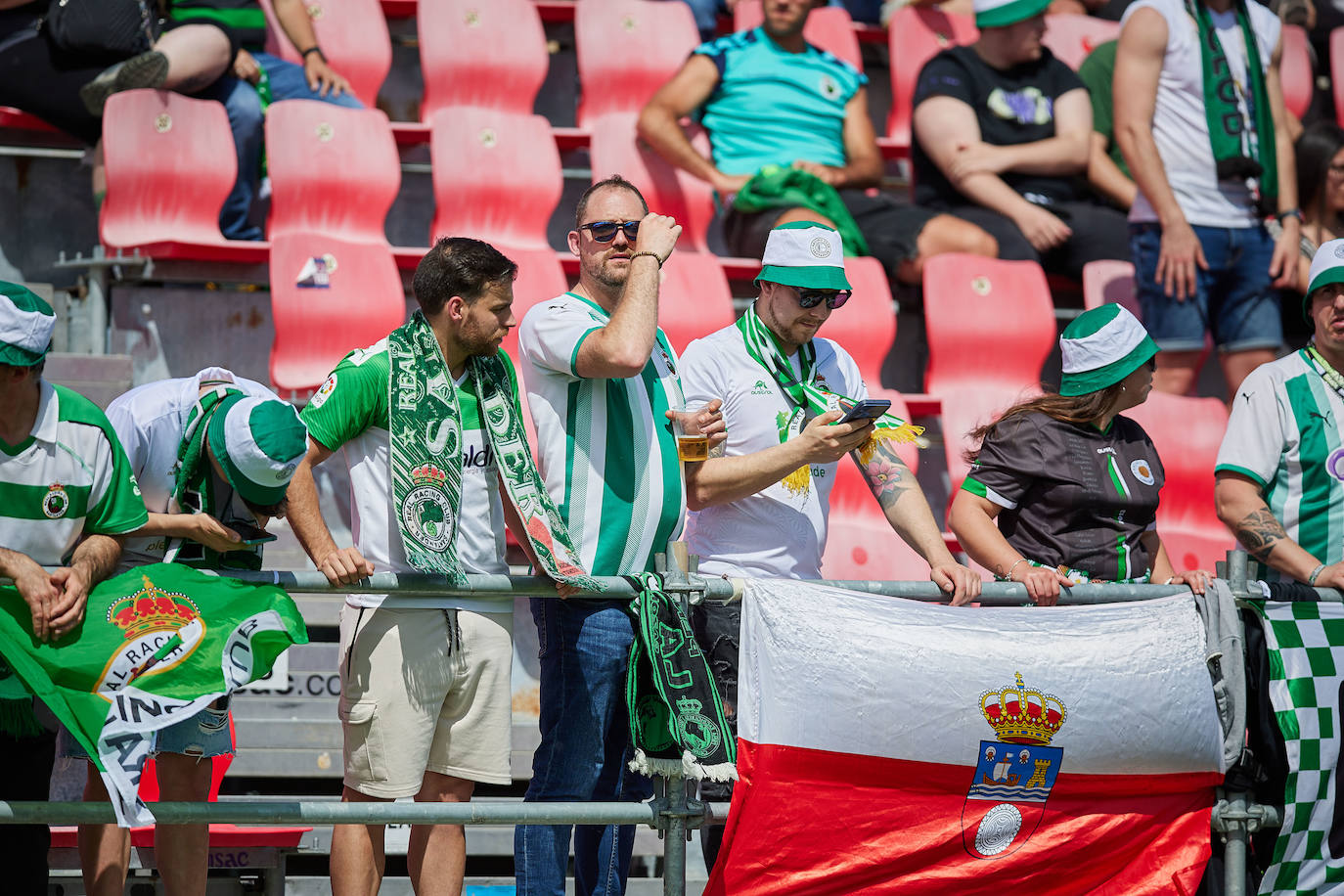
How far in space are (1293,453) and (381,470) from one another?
2.48 m

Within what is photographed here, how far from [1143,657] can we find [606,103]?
465cm

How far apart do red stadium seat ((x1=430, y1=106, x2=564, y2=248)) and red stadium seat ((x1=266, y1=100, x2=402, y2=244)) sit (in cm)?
25

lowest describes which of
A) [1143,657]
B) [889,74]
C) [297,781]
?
[297,781]

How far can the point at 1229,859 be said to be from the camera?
3.74 metres

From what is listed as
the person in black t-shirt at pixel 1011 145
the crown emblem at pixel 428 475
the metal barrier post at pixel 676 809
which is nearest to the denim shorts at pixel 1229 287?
the person in black t-shirt at pixel 1011 145

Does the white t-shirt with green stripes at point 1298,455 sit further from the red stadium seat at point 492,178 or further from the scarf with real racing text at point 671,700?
the red stadium seat at point 492,178

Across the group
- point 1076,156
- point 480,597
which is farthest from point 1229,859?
point 1076,156

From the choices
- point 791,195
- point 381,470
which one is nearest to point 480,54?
point 791,195

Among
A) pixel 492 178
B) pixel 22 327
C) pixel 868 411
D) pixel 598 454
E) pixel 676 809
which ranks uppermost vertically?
pixel 492 178

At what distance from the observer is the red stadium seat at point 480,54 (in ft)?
24.3

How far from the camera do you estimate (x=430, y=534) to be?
347 cm

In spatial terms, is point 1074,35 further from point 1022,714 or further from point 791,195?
point 1022,714

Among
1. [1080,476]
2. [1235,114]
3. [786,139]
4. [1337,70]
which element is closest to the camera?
[1080,476]

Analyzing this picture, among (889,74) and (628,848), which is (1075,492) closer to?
(628,848)
